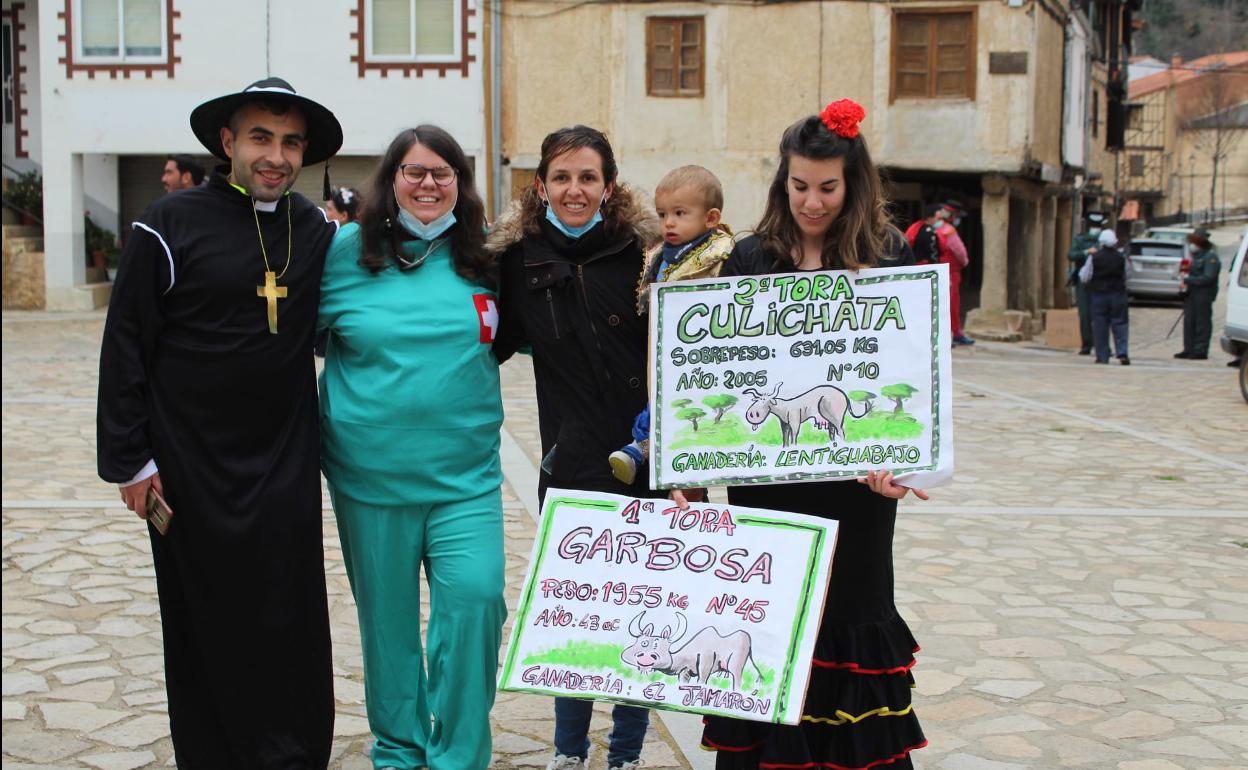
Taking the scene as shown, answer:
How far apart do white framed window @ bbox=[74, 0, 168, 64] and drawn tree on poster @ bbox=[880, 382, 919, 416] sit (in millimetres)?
22615

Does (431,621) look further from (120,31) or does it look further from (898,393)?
(120,31)

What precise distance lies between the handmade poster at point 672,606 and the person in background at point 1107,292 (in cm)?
1585

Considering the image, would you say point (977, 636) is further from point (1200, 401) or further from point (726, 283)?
point (1200, 401)

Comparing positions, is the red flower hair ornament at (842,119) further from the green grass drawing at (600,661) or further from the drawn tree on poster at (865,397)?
the green grass drawing at (600,661)

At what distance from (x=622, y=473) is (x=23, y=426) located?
935 centimetres

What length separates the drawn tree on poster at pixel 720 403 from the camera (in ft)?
12.2

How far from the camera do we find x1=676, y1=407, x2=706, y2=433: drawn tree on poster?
3713 mm

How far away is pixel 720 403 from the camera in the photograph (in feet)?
12.2

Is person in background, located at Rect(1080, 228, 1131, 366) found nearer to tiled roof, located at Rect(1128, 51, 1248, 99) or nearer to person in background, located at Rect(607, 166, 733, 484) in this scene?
person in background, located at Rect(607, 166, 733, 484)

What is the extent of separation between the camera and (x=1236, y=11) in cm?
6975

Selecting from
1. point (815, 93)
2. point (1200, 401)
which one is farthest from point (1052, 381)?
point (815, 93)

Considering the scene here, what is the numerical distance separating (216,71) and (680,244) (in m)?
21.6

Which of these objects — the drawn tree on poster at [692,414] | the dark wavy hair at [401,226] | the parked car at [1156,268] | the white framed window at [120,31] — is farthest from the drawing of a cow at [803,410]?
the parked car at [1156,268]

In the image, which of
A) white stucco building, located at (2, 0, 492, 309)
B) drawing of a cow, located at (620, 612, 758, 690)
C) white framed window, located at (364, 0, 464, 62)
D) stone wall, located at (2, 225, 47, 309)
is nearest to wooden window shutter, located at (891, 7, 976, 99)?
white stucco building, located at (2, 0, 492, 309)
